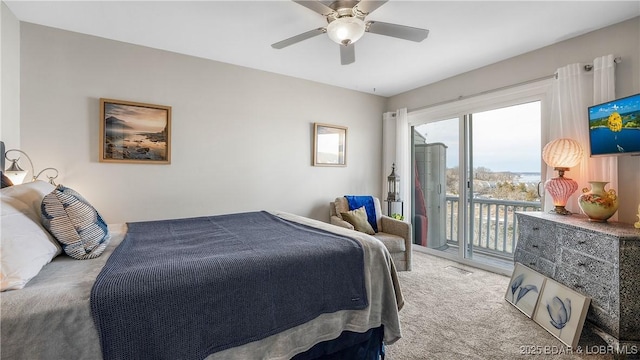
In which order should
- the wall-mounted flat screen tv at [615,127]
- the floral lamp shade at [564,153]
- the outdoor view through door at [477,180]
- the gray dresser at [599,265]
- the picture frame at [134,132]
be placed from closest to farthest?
the gray dresser at [599,265]
the wall-mounted flat screen tv at [615,127]
the floral lamp shade at [564,153]
the picture frame at [134,132]
the outdoor view through door at [477,180]

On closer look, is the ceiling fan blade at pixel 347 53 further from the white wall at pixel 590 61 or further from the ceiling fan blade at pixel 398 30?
the white wall at pixel 590 61

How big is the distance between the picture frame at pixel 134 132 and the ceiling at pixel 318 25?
0.67m

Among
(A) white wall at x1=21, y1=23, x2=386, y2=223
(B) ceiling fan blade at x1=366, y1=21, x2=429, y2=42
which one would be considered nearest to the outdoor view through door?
(A) white wall at x1=21, y1=23, x2=386, y2=223

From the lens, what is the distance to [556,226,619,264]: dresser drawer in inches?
71.7

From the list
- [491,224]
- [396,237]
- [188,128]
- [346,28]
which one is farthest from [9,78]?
[491,224]

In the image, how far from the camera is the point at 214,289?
1.19 m

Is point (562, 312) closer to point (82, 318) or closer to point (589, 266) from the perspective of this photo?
point (589, 266)

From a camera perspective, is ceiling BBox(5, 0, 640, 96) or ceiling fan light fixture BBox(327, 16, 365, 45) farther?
ceiling BBox(5, 0, 640, 96)

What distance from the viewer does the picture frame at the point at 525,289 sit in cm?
234

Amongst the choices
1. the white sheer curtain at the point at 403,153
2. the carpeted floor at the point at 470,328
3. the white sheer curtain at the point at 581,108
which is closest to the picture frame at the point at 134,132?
the carpeted floor at the point at 470,328

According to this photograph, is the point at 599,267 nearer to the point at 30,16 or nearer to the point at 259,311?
the point at 259,311

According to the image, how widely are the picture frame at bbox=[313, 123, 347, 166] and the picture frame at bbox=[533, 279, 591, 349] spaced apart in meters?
2.80

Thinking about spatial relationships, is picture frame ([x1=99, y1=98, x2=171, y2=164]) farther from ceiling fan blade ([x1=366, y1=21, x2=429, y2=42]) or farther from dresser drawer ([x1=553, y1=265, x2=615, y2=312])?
dresser drawer ([x1=553, y1=265, x2=615, y2=312])

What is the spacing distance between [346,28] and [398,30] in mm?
429
